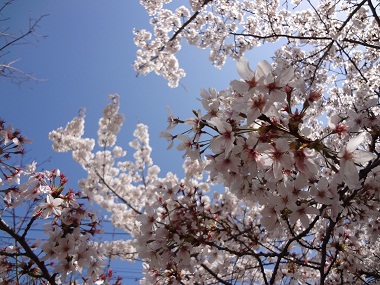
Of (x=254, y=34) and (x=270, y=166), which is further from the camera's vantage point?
(x=254, y=34)

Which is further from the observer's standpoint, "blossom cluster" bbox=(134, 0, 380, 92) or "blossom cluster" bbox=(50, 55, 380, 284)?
"blossom cluster" bbox=(134, 0, 380, 92)

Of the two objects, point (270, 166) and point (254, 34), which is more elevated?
point (254, 34)

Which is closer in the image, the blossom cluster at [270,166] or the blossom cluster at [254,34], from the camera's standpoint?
the blossom cluster at [270,166]

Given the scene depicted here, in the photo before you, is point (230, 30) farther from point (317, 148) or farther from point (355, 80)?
point (317, 148)

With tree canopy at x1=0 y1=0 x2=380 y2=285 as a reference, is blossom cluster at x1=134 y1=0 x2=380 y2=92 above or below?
above

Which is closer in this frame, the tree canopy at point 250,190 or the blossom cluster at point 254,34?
the tree canopy at point 250,190

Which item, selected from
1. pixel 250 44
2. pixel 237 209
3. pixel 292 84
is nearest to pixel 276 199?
pixel 292 84

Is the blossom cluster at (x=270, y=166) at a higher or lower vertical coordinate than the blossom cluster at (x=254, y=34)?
lower

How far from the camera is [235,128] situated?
158cm

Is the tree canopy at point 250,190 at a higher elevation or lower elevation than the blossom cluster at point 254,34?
lower

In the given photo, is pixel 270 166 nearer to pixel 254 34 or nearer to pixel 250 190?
pixel 250 190

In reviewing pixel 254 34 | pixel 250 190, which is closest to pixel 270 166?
pixel 250 190

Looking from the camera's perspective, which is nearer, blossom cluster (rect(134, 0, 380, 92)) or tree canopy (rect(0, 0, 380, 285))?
tree canopy (rect(0, 0, 380, 285))

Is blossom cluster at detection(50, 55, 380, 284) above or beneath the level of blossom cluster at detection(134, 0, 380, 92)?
beneath
